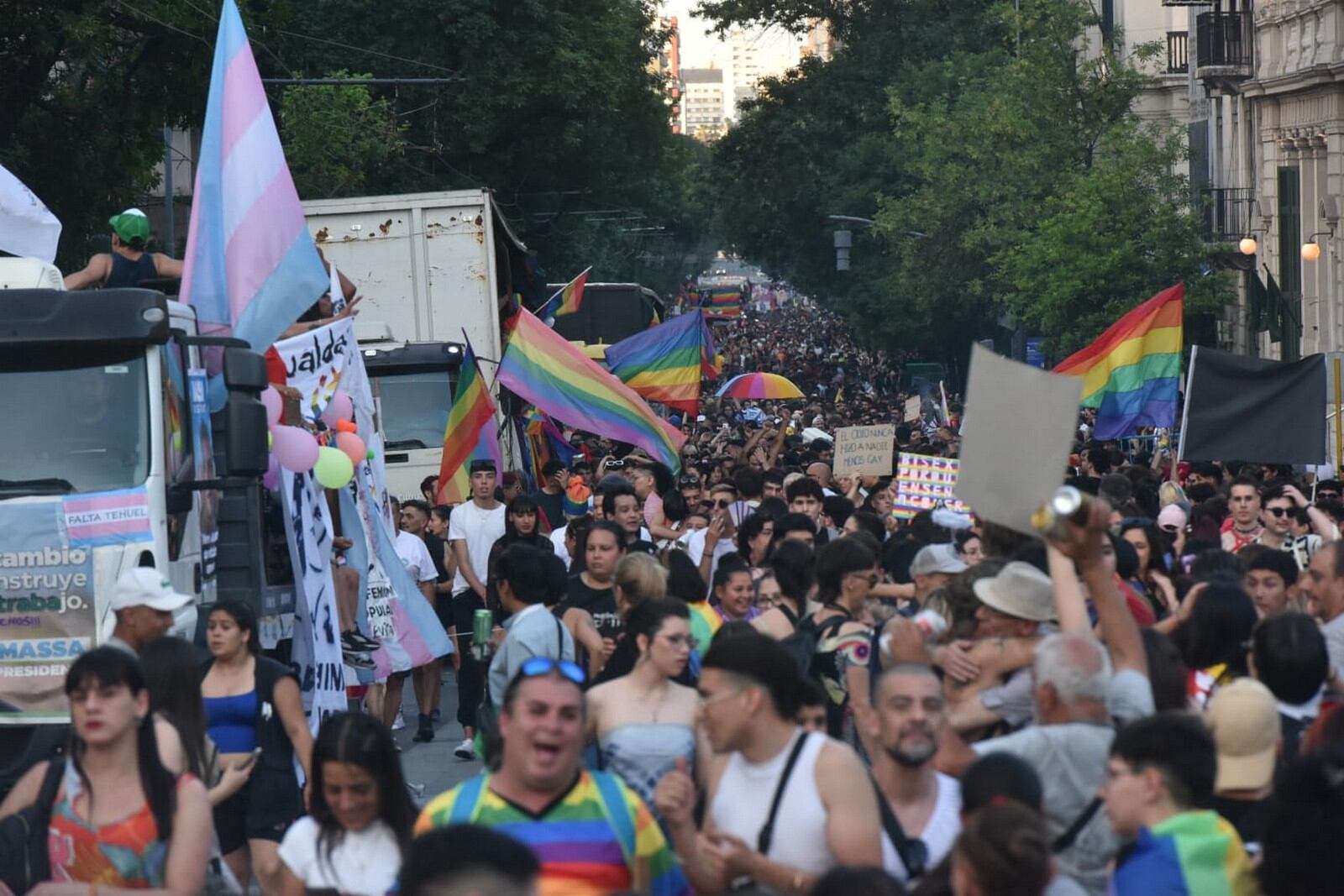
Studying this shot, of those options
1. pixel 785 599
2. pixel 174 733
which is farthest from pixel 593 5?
pixel 174 733

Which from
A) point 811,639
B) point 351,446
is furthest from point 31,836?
point 351,446

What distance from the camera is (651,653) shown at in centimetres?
684

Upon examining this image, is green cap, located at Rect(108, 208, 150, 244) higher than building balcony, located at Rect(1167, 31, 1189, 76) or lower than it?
lower

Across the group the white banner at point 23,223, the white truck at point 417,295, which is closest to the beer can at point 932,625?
the white banner at point 23,223

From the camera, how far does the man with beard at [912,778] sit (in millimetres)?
5523

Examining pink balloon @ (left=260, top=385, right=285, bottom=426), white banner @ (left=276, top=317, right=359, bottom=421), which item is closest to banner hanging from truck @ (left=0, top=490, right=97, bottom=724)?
pink balloon @ (left=260, top=385, right=285, bottom=426)

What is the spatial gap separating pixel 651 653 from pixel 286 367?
6.14m

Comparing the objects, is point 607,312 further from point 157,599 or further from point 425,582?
point 157,599

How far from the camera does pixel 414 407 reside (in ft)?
73.3

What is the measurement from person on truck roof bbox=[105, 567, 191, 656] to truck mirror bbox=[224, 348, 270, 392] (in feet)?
8.74

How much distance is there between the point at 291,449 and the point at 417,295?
10376 millimetres

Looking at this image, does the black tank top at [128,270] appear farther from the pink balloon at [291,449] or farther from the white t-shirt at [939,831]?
the white t-shirt at [939,831]

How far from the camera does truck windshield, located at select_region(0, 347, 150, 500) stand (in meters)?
10.6

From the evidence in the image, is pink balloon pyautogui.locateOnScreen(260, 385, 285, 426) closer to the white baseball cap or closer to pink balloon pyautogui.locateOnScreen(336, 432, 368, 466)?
pink balloon pyautogui.locateOnScreen(336, 432, 368, 466)
